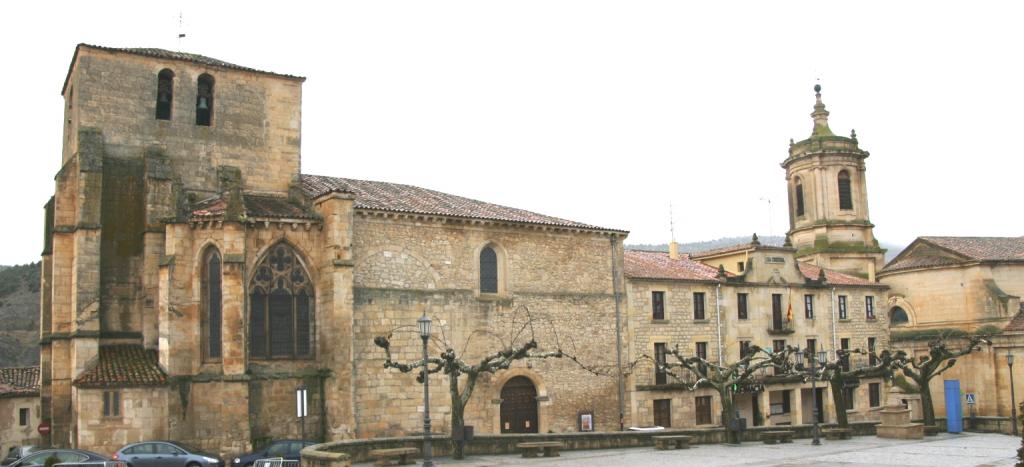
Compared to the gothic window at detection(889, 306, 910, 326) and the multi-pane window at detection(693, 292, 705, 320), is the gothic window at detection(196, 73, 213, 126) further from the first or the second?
the gothic window at detection(889, 306, 910, 326)

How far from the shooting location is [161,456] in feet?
84.1

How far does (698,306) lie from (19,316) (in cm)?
6320

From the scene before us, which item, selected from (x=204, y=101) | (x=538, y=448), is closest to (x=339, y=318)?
(x=538, y=448)

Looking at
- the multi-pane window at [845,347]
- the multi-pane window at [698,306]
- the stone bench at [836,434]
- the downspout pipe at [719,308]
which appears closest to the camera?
the stone bench at [836,434]

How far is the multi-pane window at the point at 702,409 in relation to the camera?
134 feet

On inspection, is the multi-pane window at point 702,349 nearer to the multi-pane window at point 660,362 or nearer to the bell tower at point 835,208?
the multi-pane window at point 660,362

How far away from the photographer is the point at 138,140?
3081 centimetres

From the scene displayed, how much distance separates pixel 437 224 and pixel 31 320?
59867 mm

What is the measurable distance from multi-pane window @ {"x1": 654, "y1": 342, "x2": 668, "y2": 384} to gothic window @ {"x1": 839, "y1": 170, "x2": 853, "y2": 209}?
72.8 feet

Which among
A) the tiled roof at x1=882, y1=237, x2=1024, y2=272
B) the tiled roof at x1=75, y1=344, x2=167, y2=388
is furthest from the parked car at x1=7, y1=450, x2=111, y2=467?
the tiled roof at x1=882, y1=237, x2=1024, y2=272

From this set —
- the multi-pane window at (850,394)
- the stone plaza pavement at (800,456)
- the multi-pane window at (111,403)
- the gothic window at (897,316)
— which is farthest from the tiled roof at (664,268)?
the multi-pane window at (111,403)

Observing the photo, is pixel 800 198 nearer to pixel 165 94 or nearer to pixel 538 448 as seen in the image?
pixel 538 448

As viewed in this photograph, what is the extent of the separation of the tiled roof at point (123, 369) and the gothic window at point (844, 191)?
4175cm

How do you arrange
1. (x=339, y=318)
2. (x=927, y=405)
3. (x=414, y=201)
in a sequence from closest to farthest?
(x=339, y=318) < (x=414, y=201) < (x=927, y=405)
